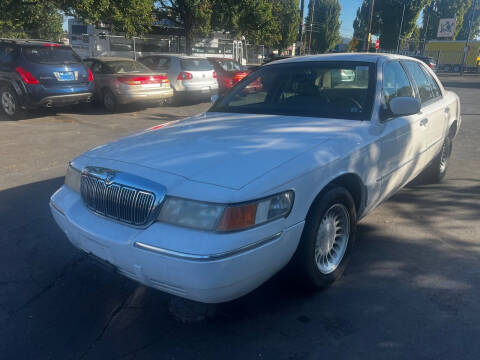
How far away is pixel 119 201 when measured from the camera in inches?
97.4

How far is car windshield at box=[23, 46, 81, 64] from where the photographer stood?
9.44m

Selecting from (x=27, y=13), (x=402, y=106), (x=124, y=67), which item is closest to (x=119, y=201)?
(x=402, y=106)

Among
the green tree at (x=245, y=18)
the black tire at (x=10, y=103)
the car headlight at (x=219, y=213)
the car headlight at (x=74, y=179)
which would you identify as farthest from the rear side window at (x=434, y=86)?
the green tree at (x=245, y=18)

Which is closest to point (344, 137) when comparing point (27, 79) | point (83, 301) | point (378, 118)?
point (378, 118)

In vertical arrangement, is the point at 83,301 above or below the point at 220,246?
below

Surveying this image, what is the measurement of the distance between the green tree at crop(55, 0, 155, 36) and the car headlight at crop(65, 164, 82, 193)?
13.0 meters

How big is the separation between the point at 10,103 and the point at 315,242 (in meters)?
9.48

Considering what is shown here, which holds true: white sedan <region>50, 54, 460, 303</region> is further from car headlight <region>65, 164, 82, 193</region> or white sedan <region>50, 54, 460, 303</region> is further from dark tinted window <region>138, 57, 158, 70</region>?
dark tinted window <region>138, 57, 158, 70</region>

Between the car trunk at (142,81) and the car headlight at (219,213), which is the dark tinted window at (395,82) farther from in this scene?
the car trunk at (142,81)

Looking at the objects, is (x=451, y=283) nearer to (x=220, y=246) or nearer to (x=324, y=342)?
(x=324, y=342)

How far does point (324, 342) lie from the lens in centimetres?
250

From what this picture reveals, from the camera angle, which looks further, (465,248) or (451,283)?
(465,248)

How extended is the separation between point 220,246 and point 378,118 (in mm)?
1956

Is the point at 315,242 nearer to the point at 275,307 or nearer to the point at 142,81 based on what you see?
the point at 275,307
